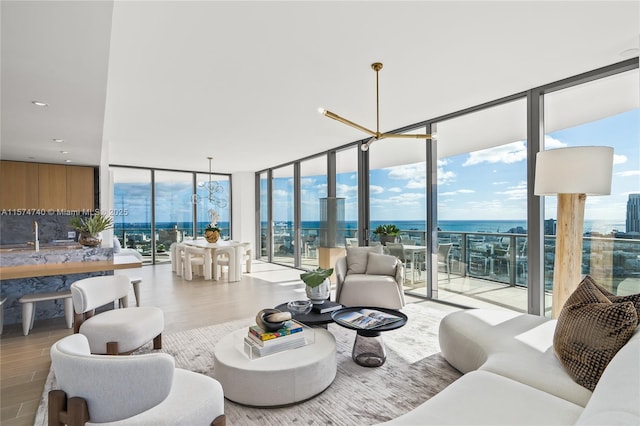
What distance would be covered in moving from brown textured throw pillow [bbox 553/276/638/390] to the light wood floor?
325 centimetres

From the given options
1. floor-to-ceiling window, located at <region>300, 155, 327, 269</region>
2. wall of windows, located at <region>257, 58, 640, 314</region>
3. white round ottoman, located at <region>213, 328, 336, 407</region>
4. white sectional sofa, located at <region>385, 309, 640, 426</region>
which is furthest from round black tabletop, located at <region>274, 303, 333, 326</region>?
floor-to-ceiling window, located at <region>300, 155, 327, 269</region>

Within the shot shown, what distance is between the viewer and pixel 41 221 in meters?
6.69

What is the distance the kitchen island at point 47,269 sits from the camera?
3781 millimetres

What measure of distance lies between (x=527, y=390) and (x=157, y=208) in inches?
375

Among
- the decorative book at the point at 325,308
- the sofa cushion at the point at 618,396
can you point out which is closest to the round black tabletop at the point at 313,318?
the decorative book at the point at 325,308

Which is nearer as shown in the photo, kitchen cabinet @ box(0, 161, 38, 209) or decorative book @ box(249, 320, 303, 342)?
decorative book @ box(249, 320, 303, 342)

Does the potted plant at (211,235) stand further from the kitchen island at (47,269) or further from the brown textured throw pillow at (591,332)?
the brown textured throw pillow at (591,332)

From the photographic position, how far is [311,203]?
827cm

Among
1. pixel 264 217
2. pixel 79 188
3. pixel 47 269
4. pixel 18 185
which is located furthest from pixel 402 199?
pixel 18 185

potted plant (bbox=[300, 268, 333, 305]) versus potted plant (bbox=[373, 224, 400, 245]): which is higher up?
potted plant (bbox=[373, 224, 400, 245])

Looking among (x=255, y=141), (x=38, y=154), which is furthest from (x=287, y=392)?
(x=38, y=154)

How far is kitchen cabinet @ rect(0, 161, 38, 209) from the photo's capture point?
20.0ft

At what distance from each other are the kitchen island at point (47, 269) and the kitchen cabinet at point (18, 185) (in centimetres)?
288

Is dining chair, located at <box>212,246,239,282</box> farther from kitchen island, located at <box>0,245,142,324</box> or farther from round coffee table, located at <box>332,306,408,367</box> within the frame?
round coffee table, located at <box>332,306,408,367</box>
